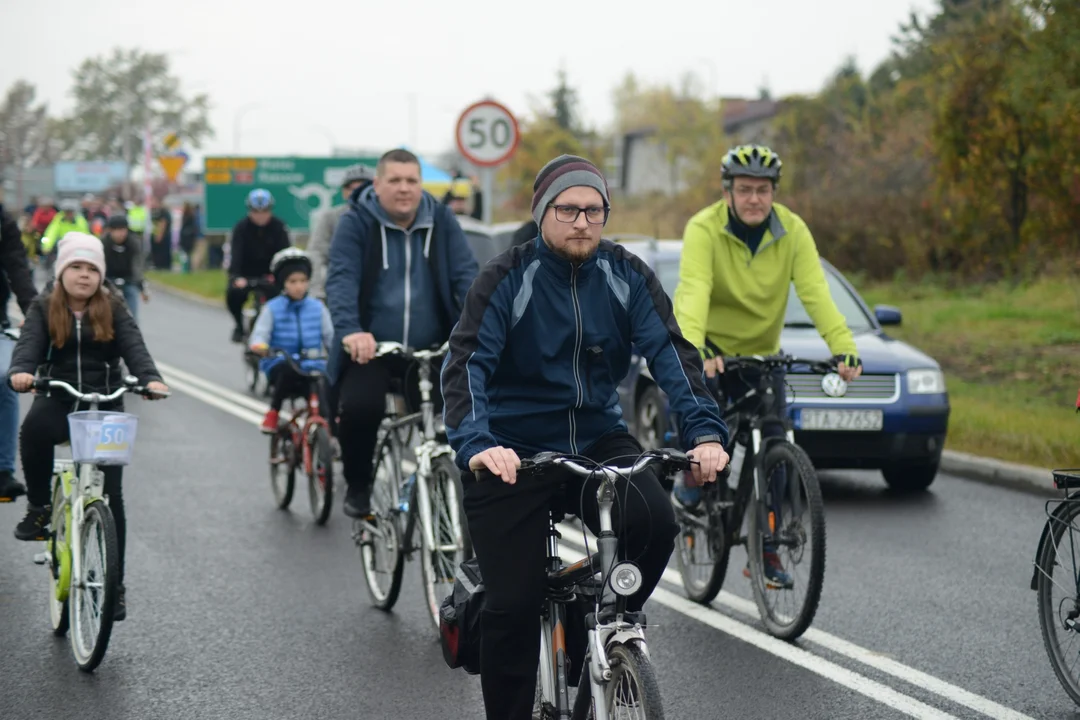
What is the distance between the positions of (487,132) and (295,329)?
6.16 meters

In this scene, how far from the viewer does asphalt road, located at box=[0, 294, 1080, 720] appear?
5977mm

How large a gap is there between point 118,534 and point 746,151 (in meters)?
3.17

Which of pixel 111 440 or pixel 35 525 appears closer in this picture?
pixel 111 440

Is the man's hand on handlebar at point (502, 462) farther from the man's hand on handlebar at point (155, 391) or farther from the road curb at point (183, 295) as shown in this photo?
the road curb at point (183, 295)

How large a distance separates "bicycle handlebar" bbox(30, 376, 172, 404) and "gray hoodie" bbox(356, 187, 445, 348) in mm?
1070

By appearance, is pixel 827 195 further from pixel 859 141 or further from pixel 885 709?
pixel 885 709

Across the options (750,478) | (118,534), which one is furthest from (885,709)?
(118,534)

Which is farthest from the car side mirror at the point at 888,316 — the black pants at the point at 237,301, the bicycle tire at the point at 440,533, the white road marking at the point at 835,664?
the black pants at the point at 237,301

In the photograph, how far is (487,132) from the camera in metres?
16.6

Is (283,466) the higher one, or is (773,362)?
(773,362)

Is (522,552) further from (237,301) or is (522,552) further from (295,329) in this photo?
(237,301)

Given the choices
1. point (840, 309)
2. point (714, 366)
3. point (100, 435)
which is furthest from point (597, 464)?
point (840, 309)

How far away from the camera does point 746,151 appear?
7285mm

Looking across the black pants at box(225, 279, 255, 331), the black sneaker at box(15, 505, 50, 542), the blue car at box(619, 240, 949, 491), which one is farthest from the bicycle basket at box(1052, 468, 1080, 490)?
the black pants at box(225, 279, 255, 331)
